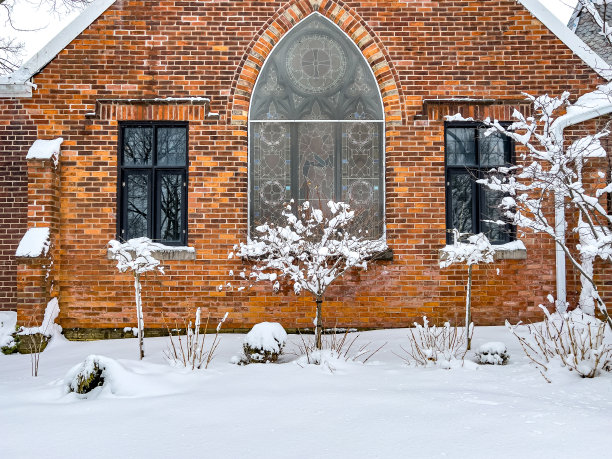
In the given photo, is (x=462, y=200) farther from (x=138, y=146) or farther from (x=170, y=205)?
(x=138, y=146)

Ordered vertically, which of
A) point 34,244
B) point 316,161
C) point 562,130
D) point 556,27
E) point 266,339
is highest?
point 556,27

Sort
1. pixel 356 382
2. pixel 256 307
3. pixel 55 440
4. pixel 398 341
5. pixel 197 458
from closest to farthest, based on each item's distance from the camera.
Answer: pixel 197 458 → pixel 55 440 → pixel 356 382 → pixel 398 341 → pixel 256 307

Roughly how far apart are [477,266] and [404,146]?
202 centimetres

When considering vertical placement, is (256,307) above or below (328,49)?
below

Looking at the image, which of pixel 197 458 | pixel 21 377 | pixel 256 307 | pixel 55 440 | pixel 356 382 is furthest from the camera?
pixel 256 307

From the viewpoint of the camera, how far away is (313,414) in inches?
143

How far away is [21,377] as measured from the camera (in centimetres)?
519

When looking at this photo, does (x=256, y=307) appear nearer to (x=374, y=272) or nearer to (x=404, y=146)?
(x=374, y=272)

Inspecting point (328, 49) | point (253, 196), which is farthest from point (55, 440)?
point (328, 49)

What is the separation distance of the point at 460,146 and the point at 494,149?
0.50 meters

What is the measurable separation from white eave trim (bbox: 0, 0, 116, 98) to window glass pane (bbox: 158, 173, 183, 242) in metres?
2.27

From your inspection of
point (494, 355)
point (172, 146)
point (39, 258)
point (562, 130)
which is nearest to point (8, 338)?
point (39, 258)

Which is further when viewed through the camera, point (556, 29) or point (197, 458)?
point (556, 29)

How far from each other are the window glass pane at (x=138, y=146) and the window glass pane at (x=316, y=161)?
2.20m
